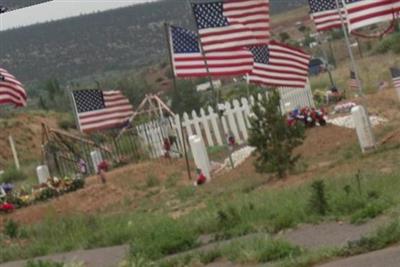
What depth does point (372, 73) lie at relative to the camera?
4759 centimetres

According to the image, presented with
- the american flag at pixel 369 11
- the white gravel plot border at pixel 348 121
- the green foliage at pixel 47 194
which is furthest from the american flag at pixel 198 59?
the white gravel plot border at pixel 348 121

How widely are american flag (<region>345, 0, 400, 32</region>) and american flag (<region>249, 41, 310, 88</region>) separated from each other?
5249mm

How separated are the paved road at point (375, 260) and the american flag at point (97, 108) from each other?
1764 centimetres

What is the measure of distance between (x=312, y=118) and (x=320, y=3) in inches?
198

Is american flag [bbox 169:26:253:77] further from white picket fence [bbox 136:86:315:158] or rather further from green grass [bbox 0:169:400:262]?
white picket fence [bbox 136:86:315:158]

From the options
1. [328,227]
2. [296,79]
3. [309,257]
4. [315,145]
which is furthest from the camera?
[296,79]

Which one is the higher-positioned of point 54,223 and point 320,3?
point 320,3

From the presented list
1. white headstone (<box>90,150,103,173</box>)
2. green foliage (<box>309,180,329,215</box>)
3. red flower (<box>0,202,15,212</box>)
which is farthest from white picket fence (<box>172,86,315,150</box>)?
green foliage (<box>309,180,329,215</box>)

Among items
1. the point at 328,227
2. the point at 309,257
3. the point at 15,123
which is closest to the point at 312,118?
the point at 328,227

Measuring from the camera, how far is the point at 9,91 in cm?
2223

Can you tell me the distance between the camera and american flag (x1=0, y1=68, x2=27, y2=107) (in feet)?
71.9

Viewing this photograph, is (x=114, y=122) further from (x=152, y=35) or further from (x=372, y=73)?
(x=152, y=35)

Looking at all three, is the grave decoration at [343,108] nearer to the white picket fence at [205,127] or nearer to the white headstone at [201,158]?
the white picket fence at [205,127]

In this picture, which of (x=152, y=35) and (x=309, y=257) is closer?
(x=309, y=257)
